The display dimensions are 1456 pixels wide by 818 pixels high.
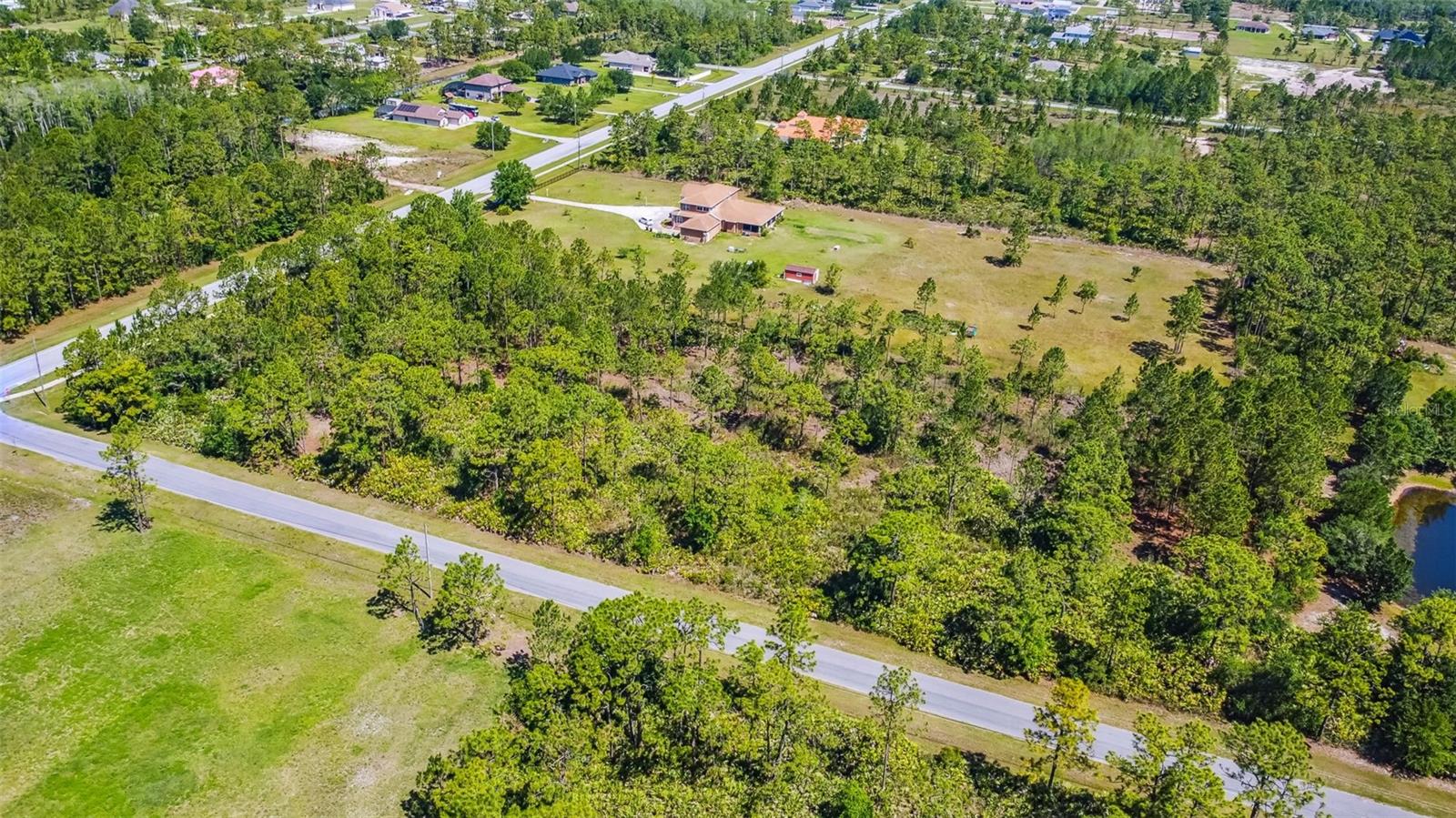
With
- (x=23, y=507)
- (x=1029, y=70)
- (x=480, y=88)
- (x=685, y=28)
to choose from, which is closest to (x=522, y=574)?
(x=23, y=507)

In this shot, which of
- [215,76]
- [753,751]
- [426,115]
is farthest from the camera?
[215,76]

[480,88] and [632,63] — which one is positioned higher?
[632,63]

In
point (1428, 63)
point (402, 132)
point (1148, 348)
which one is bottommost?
point (1148, 348)

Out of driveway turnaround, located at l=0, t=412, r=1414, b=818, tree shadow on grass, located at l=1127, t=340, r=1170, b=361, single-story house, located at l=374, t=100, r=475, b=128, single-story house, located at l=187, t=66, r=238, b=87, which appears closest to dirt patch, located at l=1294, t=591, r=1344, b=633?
driveway turnaround, located at l=0, t=412, r=1414, b=818

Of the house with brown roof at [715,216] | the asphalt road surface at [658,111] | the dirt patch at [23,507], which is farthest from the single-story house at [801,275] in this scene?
the dirt patch at [23,507]

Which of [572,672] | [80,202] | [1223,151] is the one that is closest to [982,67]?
[1223,151]

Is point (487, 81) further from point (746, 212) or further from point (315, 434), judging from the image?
point (315, 434)

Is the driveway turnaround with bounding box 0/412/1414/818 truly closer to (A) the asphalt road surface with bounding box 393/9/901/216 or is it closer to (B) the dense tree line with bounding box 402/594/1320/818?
(B) the dense tree line with bounding box 402/594/1320/818

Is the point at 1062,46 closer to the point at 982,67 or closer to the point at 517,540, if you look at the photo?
the point at 982,67
